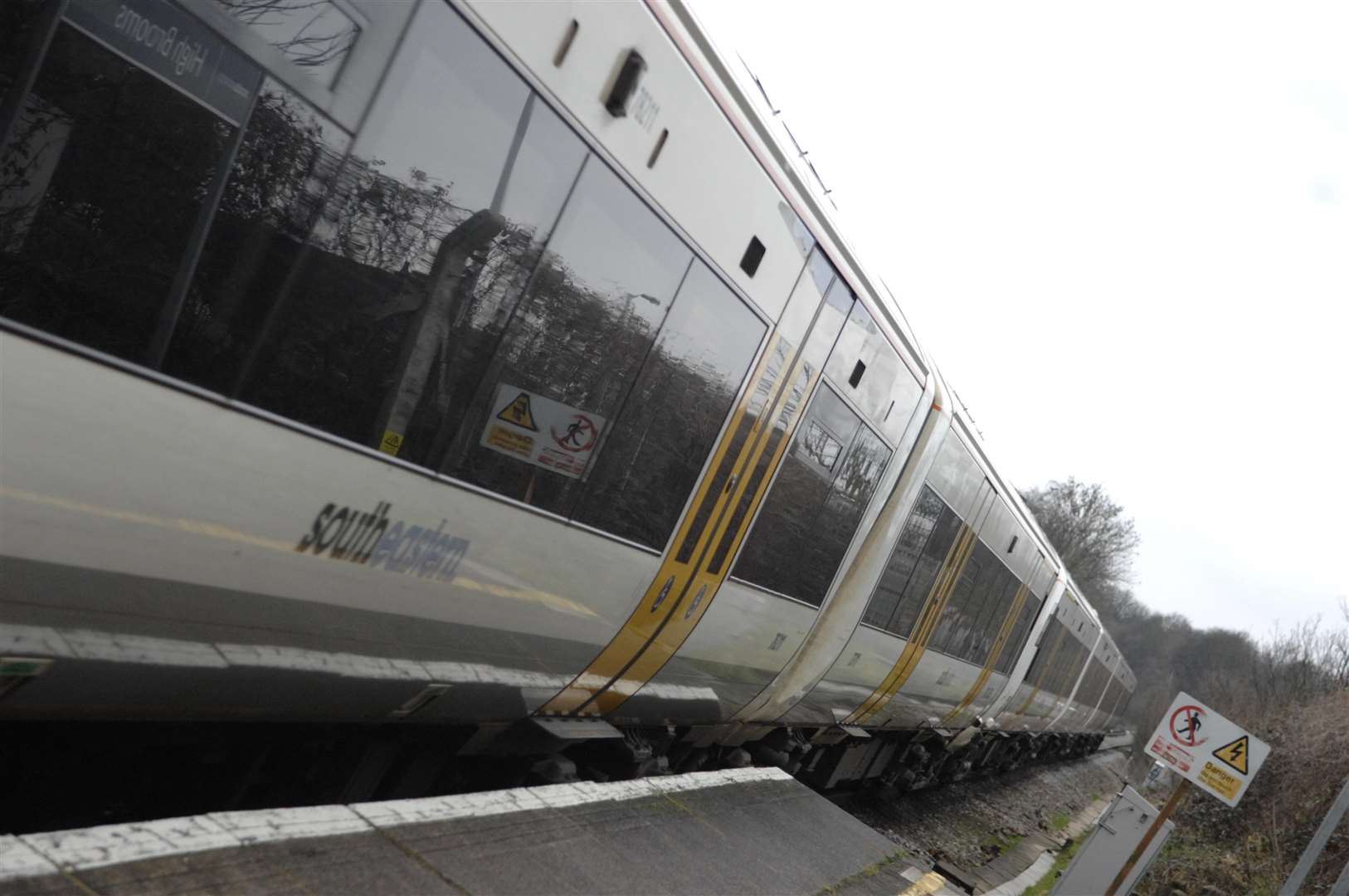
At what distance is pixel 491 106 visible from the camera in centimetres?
389

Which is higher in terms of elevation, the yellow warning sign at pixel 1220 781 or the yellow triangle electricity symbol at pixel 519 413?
the yellow triangle electricity symbol at pixel 519 413

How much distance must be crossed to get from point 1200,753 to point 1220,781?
260 mm

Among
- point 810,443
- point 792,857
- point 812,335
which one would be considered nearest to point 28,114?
point 792,857

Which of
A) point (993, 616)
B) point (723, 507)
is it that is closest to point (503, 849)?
point (723, 507)

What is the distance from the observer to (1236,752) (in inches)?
410

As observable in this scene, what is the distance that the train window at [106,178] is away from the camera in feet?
9.05

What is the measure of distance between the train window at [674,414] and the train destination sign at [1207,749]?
6.27 metres

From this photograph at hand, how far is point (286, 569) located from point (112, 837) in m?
0.99

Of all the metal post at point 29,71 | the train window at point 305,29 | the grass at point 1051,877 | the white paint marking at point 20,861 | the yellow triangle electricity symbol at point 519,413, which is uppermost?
the train window at point 305,29

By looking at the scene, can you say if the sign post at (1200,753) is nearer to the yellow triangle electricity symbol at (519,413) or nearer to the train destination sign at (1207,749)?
the train destination sign at (1207,749)

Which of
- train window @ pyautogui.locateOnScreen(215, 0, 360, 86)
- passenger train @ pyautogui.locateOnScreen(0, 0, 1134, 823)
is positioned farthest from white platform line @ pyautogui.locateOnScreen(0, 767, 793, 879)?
train window @ pyautogui.locateOnScreen(215, 0, 360, 86)

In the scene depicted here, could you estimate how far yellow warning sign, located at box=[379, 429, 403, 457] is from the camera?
3.99m

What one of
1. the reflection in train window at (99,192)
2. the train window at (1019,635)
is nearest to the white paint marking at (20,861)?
the reflection in train window at (99,192)

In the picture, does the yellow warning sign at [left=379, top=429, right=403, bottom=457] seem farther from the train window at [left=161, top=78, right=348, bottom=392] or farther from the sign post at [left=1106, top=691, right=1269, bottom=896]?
the sign post at [left=1106, top=691, right=1269, bottom=896]
